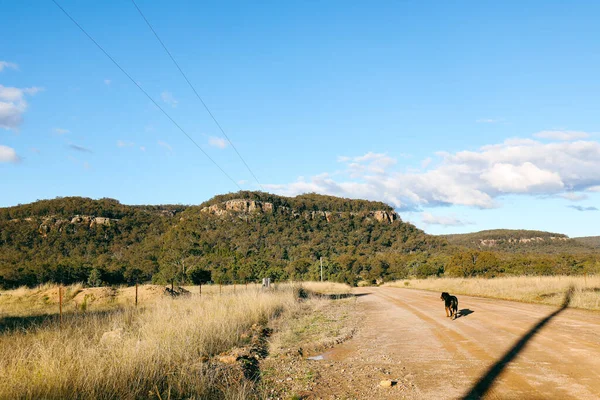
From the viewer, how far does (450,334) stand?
11.3 m

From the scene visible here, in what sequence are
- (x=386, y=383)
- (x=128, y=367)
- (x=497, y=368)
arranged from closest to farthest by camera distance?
(x=128, y=367), (x=386, y=383), (x=497, y=368)

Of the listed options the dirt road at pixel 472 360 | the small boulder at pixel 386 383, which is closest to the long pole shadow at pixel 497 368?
the dirt road at pixel 472 360

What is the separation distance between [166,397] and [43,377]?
1.64 meters

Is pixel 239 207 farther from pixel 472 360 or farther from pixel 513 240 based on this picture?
pixel 472 360

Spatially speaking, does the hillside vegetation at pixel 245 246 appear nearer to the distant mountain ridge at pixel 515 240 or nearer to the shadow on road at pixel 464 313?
the distant mountain ridge at pixel 515 240

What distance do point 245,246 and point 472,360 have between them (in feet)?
284

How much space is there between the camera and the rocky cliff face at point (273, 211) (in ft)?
394

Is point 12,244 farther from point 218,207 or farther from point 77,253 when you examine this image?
point 218,207

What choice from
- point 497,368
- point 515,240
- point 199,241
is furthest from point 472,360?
point 515,240

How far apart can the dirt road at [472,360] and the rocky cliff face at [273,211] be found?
104m

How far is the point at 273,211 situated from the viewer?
5064 inches

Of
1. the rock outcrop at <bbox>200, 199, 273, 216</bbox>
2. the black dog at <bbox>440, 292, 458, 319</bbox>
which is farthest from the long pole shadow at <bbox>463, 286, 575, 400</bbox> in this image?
the rock outcrop at <bbox>200, 199, 273, 216</bbox>

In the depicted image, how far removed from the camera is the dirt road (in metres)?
6.25

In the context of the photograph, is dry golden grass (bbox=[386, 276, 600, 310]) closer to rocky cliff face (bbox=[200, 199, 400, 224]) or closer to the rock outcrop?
rocky cliff face (bbox=[200, 199, 400, 224])
